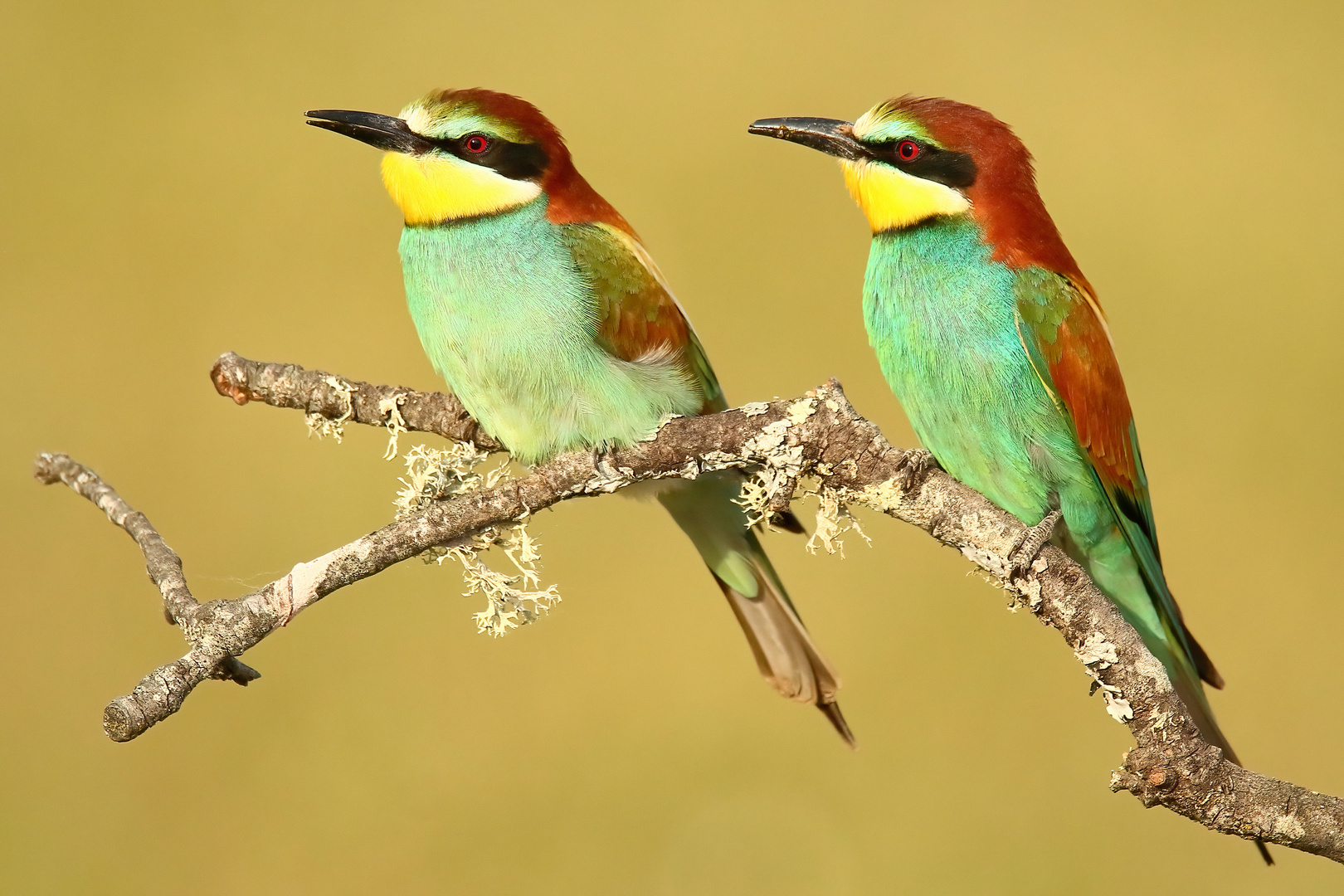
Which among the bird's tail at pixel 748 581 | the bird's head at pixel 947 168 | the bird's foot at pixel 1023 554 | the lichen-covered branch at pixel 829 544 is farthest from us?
the bird's tail at pixel 748 581

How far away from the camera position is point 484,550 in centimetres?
120

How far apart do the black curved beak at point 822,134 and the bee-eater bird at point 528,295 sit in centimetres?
26

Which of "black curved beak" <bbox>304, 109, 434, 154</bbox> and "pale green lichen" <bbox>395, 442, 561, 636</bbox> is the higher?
"black curved beak" <bbox>304, 109, 434, 154</bbox>

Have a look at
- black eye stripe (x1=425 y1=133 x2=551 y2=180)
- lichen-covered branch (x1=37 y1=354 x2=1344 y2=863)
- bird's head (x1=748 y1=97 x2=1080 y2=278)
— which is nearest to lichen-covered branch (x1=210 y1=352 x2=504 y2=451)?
lichen-covered branch (x1=37 y1=354 x2=1344 y2=863)

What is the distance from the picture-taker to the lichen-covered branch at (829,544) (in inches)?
37.4

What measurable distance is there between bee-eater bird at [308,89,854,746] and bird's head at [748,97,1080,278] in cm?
27

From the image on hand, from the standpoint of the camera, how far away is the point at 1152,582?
1.34m

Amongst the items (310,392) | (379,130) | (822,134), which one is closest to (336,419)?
(310,392)

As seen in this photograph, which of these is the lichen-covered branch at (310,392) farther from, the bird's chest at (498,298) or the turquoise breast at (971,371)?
the turquoise breast at (971,371)

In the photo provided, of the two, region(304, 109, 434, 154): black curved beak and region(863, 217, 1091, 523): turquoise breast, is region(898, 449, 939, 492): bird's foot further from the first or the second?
region(304, 109, 434, 154): black curved beak

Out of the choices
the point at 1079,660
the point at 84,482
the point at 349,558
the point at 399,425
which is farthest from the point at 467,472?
the point at 1079,660

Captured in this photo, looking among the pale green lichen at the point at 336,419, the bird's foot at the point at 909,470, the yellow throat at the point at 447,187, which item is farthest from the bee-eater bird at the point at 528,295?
the bird's foot at the point at 909,470

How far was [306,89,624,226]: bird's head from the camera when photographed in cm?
135

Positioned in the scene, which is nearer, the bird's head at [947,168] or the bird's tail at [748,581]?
the bird's head at [947,168]
